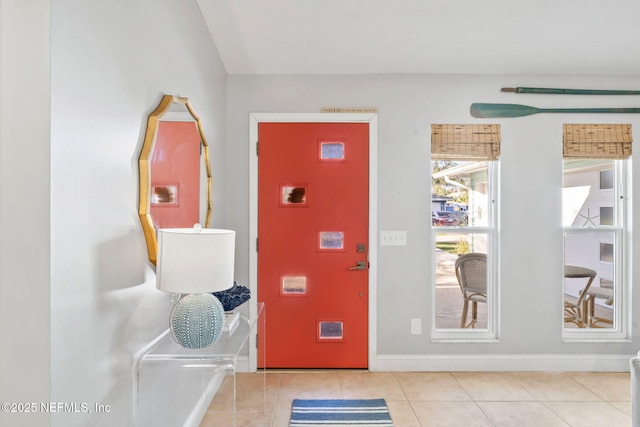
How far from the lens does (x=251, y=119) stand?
3.06 meters

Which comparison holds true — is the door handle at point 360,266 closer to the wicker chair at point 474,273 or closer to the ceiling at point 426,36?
the wicker chair at point 474,273

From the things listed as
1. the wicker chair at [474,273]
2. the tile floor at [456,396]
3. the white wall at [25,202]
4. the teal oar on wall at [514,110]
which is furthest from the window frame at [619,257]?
the white wall at [25,202]

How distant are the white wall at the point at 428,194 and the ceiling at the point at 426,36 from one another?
0.45 feet

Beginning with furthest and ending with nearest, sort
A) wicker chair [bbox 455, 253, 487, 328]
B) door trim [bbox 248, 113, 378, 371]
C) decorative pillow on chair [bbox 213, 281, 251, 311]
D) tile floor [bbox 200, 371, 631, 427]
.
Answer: wicker chair [bbox 455, 253, 487, 328] → door trim [bbox 248, 113, 378, 371] → tile floor [bbox 200, 371, 631, 427] → decorative pillow on chair [bbox 213, 281, 251, 311]

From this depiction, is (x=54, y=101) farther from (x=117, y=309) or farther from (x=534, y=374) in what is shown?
(x=534, y=374)

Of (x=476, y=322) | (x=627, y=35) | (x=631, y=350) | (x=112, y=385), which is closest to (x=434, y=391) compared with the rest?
(x=476, y=322)

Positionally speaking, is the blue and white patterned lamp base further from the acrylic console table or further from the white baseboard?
the white baseboard

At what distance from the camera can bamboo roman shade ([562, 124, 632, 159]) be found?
310cm

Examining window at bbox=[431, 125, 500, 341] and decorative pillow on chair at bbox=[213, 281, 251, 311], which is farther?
window at bbox=[431, 125, 500, 341]

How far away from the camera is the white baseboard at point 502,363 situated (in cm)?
307

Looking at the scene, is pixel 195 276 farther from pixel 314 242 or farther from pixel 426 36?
pixel 426 36

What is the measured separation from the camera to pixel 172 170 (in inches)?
71.2

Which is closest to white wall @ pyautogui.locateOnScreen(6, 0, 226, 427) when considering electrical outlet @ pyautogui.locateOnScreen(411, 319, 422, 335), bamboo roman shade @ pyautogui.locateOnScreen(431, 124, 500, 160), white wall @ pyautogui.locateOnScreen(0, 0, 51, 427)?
white wall @ pyautogui.locateOnScreen(0, 0, 51, 427)

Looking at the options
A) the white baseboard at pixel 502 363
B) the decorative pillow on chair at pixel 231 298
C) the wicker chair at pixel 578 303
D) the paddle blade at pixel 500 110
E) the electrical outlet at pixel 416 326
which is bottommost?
the white baseboard at pixel 502 363
